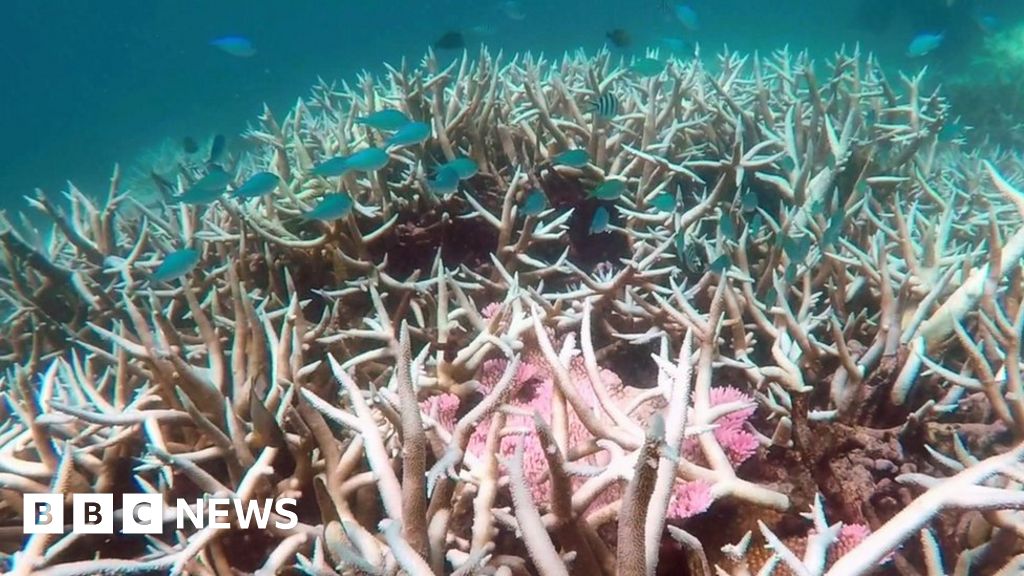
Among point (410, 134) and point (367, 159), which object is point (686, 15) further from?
point (367, 159)

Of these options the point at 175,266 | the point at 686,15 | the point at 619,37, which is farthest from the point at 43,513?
the point at 686,15

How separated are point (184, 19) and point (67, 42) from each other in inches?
576

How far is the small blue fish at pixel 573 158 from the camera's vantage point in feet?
12.3

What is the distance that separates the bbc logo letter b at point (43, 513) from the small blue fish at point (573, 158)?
284cm

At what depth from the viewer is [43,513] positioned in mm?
2074

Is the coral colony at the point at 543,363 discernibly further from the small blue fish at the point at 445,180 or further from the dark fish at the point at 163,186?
the dark fish at the point at 163,186

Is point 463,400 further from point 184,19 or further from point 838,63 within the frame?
point 184,19

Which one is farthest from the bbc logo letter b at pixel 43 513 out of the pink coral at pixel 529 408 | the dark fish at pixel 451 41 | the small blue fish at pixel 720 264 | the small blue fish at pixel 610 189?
the dark fish at pixel 451 41

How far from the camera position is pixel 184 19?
7688 cm

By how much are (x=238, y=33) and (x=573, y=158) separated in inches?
Result: 2189

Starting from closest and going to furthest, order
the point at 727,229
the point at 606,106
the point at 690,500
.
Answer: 1. the point at 690,500
2. the point at 727,229
3. the point at 606,106

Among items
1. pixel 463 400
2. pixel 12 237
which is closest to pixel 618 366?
pixel 463 400

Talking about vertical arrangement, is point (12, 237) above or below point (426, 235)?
above

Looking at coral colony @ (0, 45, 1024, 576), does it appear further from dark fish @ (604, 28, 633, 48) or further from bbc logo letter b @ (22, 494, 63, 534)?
dark fish @ (604, 28, 633, 48)
